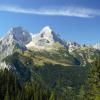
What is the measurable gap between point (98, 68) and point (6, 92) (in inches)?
2614

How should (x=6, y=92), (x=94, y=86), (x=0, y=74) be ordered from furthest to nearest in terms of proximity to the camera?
(x=0, y=74)
(x=6, y=92)
(x=94, y=86)

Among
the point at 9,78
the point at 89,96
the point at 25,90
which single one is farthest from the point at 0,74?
the point at 89,96

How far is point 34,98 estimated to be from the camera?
149875 mm

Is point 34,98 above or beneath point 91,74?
beneath

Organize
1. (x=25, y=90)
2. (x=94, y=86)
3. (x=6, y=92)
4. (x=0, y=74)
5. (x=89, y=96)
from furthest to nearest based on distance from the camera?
(x=0, y=74) < (x=25, y=90) < (x=6, y=92) < (x=89, y=96) < (x=94, y=86)

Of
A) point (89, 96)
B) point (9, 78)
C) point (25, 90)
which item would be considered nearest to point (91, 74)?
point (89, 96)

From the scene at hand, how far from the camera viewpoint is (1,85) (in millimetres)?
155375

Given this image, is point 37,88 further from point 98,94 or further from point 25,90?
point 98,94

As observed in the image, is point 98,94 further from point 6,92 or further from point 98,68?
point 6,92

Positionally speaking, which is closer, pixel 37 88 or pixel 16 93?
pixel 16 93

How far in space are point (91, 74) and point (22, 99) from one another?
63.3 meters

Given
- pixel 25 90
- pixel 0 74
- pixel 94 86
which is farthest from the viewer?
pixel 0 74

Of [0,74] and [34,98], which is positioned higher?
[0,74]

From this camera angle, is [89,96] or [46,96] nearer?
[89,96]
